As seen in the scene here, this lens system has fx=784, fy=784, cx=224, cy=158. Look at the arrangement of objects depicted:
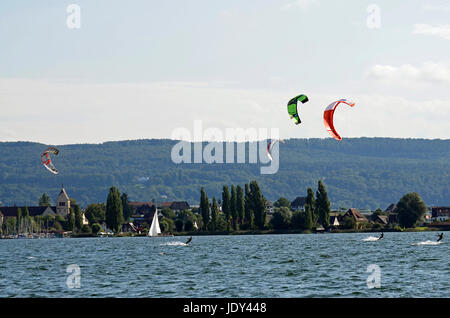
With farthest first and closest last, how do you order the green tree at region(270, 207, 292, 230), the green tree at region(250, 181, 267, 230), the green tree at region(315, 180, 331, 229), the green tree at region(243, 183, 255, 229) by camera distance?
the green tree at region(270, 207, 292, 230), the green tree at region(243, 183, 255, 229), the green tree at region(250, 181, 267, 230), the green tree at region(315, 180, 331, 229)

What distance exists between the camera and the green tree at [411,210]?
6132 inches

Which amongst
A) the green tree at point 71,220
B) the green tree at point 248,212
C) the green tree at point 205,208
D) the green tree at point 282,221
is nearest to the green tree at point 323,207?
the green tree at point 282,221

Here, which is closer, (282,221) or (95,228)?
(282,221)

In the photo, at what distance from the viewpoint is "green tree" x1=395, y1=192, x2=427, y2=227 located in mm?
155750

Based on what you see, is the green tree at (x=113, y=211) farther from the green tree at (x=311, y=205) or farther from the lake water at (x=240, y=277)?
the lake water at (x=240, y=277)

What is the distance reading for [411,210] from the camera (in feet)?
512

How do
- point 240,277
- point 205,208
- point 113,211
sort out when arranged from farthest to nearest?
point 113,211
point 205,208
point 240,277

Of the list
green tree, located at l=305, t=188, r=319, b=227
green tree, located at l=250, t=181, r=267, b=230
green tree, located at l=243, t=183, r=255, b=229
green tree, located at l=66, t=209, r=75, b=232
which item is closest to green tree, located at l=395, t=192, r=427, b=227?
green tree, located at l=305, t=188, r=319, b=227

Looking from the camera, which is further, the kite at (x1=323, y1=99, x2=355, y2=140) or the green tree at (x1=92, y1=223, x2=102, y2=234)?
the green tree at (x1=92, y1=223, x2=102, y2=234)

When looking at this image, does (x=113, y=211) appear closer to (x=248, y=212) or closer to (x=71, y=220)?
(x=71, y=220)

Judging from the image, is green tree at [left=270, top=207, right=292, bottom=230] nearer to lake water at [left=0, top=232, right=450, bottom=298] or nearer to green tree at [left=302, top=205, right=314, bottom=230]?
green tree at [left=302, top=205, right=314, bottom=230]

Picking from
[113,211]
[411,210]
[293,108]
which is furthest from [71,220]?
[293,108]

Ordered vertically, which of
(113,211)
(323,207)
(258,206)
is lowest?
(113,211)
